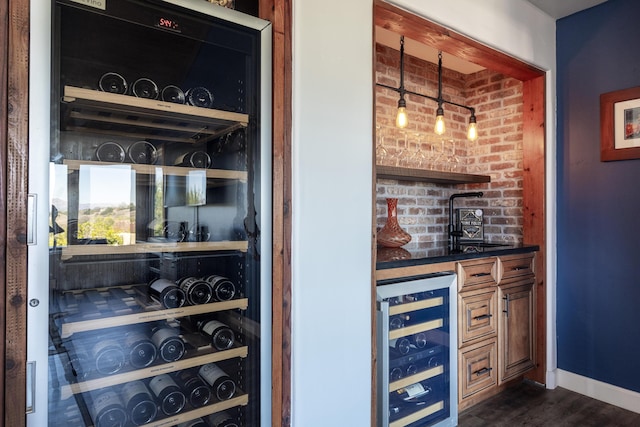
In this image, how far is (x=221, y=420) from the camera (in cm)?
158

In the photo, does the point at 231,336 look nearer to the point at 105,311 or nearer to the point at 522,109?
the point at 105,311

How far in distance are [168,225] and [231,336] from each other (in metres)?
0.51

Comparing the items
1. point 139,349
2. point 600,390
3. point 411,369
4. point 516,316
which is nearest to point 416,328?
point 411,369

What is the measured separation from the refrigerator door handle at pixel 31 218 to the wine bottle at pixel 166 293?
0.46 m

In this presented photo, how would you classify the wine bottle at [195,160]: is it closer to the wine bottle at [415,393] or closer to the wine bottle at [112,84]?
the wine bottle at [112,84]

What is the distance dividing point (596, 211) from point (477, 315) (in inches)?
46.3

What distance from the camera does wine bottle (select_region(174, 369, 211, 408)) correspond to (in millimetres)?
1510

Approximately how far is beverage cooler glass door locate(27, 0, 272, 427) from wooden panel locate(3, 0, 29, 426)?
0.02m

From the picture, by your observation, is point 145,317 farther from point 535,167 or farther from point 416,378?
point 535,167

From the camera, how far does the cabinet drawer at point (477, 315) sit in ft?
7.84

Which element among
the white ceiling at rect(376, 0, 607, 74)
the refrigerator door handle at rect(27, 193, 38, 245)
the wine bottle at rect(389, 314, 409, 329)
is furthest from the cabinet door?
the refrigerator door handle at rect(27, 193, 38, 245)

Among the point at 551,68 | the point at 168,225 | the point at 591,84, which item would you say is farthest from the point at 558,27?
the point at 168,225

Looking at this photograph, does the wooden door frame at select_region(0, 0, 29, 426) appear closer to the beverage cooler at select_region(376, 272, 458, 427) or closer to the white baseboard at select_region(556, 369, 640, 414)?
the beverage cooler at select_region(376, 272, 458, 427)

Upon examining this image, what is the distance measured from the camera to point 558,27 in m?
2.98
